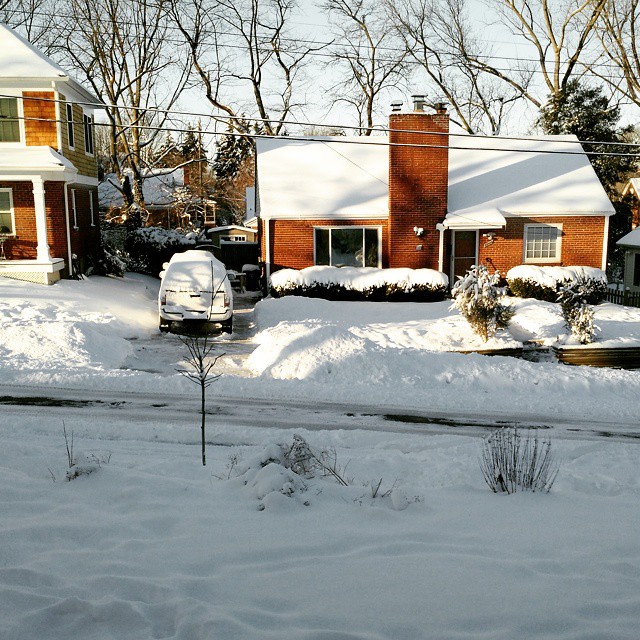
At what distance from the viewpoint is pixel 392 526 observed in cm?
547

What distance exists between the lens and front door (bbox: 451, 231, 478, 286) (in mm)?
24781

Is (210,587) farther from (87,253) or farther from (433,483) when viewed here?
(87,253)

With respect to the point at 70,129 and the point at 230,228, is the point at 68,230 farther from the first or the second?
the point at 230,228

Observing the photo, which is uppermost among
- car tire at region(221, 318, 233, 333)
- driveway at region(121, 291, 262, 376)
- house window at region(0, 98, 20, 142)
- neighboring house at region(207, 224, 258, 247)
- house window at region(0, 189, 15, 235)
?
house window at region(0, 98, 20, 142)

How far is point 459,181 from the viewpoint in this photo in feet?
88.3

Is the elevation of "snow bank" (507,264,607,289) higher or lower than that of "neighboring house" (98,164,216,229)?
lower

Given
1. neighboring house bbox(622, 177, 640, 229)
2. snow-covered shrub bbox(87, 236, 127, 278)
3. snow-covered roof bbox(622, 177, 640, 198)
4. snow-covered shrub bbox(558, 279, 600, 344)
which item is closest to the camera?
snow-covered shrub bbox(558, 279, 600, 344)

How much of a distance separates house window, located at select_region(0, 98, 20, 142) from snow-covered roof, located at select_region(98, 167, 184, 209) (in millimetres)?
14311

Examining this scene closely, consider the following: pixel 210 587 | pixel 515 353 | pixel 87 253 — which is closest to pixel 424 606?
pixel 210 587

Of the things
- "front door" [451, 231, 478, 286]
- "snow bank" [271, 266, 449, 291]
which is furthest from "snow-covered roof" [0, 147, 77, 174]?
"front door" [451, 231, 478, 286]

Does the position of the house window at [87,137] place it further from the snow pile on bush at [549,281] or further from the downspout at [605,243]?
the downspout at [605,243]

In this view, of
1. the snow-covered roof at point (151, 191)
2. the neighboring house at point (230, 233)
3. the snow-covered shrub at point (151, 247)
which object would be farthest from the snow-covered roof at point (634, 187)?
the snow-covered roof at point (151, 191)

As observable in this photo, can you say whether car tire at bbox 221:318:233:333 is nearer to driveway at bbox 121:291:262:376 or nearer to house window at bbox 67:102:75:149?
driveway at bbox 121:291:262:376

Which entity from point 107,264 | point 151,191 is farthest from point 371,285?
point 151,191
